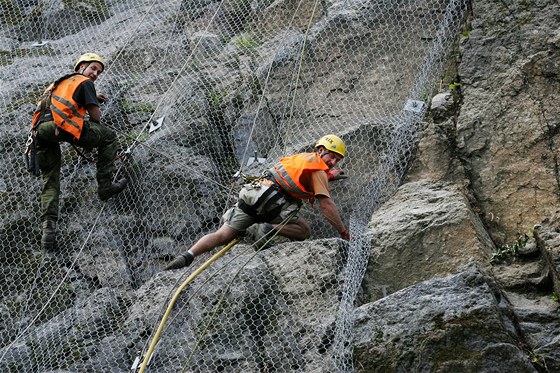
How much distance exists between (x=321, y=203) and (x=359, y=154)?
1.20 meters

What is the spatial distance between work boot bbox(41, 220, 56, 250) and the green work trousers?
0.20 feet

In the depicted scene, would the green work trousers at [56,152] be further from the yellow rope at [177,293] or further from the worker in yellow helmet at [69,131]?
the yellow rope at [177,293]

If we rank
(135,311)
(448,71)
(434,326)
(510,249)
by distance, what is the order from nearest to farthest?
1. (434,326)
2. (510,249)
3. (135,311)
4. (448,71)

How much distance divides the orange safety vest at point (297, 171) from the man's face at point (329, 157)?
0.16 metres

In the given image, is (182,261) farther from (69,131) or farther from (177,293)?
(69,131)

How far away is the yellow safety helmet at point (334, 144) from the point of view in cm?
748

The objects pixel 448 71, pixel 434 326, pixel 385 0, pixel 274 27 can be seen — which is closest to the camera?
pixel 434 326

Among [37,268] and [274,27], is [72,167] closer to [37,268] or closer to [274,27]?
[37,268]

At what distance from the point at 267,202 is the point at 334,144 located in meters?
0.87

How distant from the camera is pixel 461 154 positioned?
7.69m

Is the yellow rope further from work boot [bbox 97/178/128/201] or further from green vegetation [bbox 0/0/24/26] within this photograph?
green vegetation [bbox 0/0/24/26]

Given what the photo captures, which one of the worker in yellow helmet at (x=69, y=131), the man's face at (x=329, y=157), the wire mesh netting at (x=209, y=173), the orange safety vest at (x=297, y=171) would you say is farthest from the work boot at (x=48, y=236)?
the man's face at (x=329, y=157)

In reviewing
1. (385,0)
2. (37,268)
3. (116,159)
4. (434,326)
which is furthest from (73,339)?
(385,0)

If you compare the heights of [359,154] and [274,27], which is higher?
[274,27]
